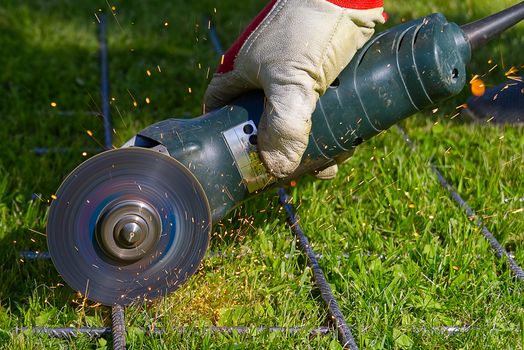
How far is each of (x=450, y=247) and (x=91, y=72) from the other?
8.88 ft

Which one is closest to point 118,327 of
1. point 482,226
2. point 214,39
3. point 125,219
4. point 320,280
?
point 125,219

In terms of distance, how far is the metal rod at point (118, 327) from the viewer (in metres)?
2.73

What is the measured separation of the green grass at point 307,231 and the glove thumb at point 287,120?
0.48 m

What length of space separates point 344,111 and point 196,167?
19.6 inches

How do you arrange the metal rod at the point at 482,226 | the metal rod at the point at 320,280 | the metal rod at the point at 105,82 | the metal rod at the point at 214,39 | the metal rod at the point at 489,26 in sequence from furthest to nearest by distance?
the metal rod at the point at 214,39 → the metal rod at the point at 105,82 → the metal rod at the point at 482,226 → the metal rod at the point at 489,26 → the metal rod at the point at 320,280

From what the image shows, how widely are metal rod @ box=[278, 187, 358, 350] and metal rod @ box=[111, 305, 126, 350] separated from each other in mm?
638

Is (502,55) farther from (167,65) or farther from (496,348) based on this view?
(496,348)

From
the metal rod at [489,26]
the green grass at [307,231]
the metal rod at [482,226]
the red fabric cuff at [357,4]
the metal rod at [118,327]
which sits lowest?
the metal rod at [482,226]

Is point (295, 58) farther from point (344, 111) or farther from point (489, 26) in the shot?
point (489, 26)

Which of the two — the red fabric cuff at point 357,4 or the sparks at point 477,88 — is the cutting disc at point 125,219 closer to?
the red fabric cuff at point 357,4

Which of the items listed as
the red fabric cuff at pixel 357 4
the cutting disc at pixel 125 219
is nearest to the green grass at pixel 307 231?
the cutting disc at pixel 125 219

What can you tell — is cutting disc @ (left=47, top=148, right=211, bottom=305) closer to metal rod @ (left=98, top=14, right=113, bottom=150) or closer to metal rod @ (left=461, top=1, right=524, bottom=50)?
metal rod @ (left=461, top=1, right=524, bottom=50)

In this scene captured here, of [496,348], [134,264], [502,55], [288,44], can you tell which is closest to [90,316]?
[134,264]

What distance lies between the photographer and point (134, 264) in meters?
2.83
